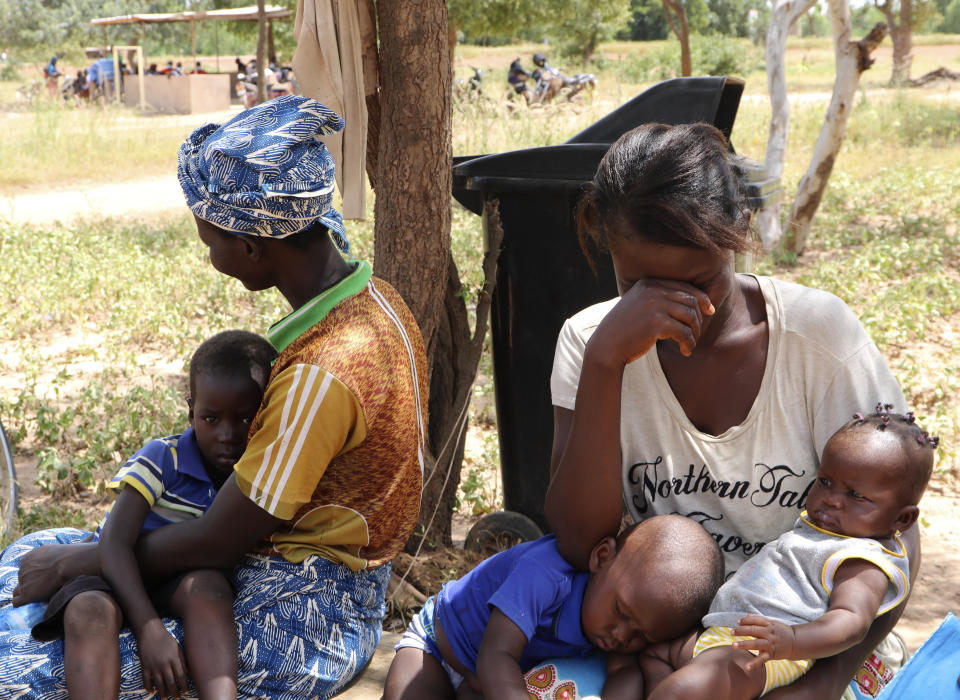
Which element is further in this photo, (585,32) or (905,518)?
(585,32)

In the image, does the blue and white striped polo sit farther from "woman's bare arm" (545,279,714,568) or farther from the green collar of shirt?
"woman's bare arm" (545,279,714,568)

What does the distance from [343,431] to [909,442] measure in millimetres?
1057

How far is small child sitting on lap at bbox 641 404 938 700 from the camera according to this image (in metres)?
1.59

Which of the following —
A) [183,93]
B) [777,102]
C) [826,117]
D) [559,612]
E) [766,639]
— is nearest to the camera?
[766,639]

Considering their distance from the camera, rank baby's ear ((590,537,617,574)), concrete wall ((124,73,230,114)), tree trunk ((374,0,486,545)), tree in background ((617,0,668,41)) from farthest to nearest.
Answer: tree in background ((617,0,668,41)), concrete wall ((124,73,230,114)), tree trunk ((374,0,486,545)), baby's ear ((590,537,617,574))

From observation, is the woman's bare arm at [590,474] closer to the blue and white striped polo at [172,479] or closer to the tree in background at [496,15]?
the blue and white striped polo at [172,479]

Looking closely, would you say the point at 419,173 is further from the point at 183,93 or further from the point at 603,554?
the point at 183,93

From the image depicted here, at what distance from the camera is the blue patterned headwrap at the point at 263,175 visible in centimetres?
193

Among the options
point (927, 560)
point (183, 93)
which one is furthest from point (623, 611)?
point (183, 93)

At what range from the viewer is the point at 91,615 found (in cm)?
184

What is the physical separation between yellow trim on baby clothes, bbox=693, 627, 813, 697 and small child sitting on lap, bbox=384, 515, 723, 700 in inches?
2.6

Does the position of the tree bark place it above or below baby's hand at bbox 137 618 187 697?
above

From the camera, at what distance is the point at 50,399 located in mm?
5055

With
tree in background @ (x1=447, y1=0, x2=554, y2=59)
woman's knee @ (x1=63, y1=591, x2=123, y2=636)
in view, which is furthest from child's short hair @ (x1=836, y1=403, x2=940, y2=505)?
tree in background @ (x1=447, y1=0, x2=554, y2=59)
